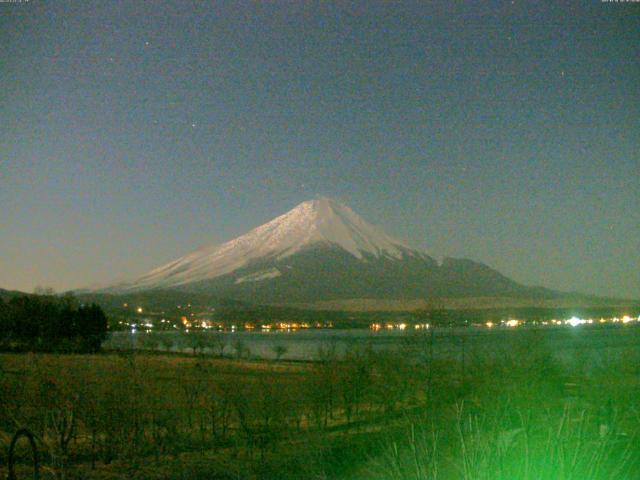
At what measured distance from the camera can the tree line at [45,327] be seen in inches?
1853

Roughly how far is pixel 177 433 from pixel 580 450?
1213cm

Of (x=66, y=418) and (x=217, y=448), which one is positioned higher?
(x=66, y=418)

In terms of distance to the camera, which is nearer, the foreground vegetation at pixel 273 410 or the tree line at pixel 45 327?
the foreground vegetation at pixel 273 410

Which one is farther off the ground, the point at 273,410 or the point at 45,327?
the point at 45,327

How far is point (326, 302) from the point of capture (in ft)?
488

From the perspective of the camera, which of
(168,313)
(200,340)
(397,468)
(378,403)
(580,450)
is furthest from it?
(168,313)

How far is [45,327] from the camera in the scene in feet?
165

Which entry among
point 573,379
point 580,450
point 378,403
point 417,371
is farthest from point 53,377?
point 580,450

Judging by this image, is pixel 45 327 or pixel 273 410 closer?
pixel 273 410

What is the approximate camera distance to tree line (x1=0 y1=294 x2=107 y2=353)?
4706cm

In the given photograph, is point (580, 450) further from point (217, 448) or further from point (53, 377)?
point (53, 377)

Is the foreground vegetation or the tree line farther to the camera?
the tree line

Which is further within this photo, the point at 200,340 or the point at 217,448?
the point at 200,340

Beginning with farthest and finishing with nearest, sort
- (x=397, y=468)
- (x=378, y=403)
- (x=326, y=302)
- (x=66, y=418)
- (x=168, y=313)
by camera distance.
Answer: (x=326, y=302) < (x=168, y=313) < (x=378, y=403) < (x=66, y=418) < (x=397, y=468)
